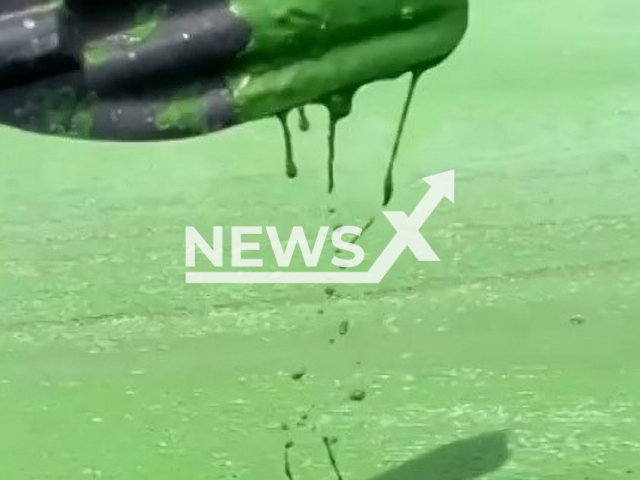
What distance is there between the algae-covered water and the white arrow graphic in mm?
11

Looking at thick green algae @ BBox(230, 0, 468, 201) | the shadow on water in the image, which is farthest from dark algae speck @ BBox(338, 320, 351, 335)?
thick green algae @ BBox(230, 0, 468, 201)

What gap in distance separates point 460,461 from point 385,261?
33 cm

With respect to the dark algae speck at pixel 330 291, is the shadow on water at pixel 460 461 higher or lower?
lower

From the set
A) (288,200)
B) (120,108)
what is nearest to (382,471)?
(288,200)

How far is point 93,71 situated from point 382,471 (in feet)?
2.28

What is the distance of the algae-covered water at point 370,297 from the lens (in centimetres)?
137

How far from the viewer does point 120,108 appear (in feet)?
2.46

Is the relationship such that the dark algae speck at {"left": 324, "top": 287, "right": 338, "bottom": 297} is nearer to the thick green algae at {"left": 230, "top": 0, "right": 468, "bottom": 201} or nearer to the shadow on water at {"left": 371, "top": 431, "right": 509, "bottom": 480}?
the shadow on water at {"left": 371, "top": 431, "right": 509, "bottom": 480}

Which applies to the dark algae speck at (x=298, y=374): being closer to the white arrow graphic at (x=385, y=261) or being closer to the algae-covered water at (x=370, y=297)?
the algae-covered water at (x=370, y=297)

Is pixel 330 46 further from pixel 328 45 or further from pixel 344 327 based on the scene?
pixel 344 327

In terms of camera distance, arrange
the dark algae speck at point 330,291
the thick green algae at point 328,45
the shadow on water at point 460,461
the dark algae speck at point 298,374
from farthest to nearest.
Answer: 1. the dark algae speck at point 330,291
2. the dark algae speck at point 298,374
3. the shadow on water at point 460,461
4. the thick green algae at point 328,45

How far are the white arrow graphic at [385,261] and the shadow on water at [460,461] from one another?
288 mm

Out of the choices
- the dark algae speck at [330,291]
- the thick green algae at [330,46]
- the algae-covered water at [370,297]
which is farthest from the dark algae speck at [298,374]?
the thick green algae at [330,46]

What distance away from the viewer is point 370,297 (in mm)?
1565
